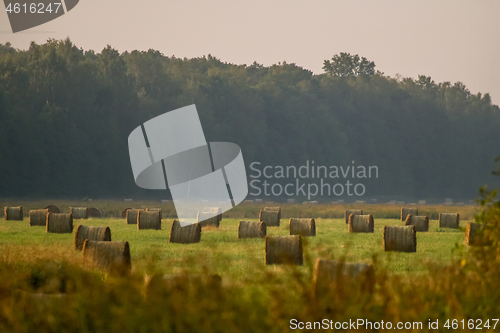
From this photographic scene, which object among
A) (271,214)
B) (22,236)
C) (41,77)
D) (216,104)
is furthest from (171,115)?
(22,236)

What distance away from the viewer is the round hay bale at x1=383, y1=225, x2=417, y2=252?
62.7 feet

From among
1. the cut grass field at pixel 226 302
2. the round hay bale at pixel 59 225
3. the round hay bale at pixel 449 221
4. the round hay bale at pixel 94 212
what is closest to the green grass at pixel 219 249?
the round hay bale at pixel 59 225

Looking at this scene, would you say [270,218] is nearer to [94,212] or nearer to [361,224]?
[361,224]

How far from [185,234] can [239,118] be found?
245ft

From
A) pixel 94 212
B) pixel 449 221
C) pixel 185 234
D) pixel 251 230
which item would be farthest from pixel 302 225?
pixel 94 212

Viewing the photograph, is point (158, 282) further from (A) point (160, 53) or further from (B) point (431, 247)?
(A) point (160, 53)

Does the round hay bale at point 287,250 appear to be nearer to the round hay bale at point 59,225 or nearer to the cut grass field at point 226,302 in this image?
the cut grass field at point 226,302

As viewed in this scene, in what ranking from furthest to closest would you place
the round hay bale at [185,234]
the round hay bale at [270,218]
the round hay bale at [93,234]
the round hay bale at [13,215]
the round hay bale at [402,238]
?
1. the round hay bale at [13,215]
2. the round hay bale at [270,218]
3. the round hay bale at [185,234]
4. the round hay bale at [402,238]
5. the round hay bale at [93,234]

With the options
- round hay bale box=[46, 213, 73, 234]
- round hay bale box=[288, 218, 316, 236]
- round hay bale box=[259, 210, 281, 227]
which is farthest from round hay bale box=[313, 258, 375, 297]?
round hay bale box=[259, 210, 281, 227]

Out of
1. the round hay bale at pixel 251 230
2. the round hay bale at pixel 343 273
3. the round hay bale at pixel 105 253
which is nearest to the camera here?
the round hay bale at pixel 343 273

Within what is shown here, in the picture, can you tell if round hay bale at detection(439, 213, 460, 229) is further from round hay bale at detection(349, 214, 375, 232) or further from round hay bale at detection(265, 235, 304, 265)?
round hay bale at detection(265, 235, 304, 265)

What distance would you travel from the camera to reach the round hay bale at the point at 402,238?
62.7 ft

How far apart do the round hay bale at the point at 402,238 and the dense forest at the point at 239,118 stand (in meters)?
49.3

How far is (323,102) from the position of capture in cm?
11206
